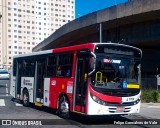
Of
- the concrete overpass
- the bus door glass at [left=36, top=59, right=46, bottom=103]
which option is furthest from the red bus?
the concrete overpass

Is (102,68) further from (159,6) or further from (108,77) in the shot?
(159,6)


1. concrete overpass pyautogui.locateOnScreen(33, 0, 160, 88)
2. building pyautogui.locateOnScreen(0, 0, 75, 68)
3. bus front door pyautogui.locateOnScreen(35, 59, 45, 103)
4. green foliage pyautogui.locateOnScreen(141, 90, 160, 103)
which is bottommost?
green foliage pyautogui.locateOnScreen(141, 90, 160, 103)

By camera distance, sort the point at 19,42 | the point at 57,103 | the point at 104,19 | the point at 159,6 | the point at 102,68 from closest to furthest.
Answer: the point at 102,68 → the point at 57,103 → the point at 159,6 → the point at 104,19 → the point at 19,42

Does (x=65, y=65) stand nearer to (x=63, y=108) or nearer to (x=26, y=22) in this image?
(x=63, y=108)

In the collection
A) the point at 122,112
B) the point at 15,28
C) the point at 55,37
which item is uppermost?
the point at 15,28

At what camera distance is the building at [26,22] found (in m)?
126

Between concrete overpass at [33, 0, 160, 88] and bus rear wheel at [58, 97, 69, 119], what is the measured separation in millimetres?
10428

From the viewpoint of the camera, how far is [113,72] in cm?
1158

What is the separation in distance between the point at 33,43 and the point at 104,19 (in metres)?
106

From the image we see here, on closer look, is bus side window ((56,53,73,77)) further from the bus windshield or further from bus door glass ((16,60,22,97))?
bus door glass ((16,60,22,97))

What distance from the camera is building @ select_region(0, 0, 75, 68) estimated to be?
12588 centimetres

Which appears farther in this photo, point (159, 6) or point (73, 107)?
point (159, 6)

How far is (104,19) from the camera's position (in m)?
26.7

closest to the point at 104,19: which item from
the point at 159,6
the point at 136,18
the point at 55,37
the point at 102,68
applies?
the point at 136,18
